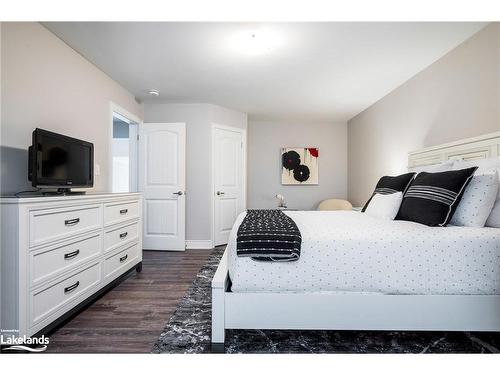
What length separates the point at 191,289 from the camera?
8.23 ft

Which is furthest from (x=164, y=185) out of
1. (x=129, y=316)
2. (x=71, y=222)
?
(x=129, y=316)

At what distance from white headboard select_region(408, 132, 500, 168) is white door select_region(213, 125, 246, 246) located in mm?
2680

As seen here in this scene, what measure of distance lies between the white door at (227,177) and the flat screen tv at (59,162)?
212cm

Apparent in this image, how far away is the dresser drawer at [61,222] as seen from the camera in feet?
5.12

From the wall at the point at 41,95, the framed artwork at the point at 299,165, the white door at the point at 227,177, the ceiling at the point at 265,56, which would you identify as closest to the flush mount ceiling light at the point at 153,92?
the ceiling at the point at 265,56

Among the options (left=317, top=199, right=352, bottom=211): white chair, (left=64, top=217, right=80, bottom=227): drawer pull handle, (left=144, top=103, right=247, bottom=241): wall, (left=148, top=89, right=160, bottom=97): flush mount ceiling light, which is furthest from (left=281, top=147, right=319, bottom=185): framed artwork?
(left=64, top=217, right=80, bottom=227): drawer pull handle

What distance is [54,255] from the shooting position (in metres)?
A: 1.71

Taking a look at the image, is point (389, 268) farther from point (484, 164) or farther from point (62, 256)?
point (62, 256)

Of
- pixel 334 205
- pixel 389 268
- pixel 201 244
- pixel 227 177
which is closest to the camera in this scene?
pixel 389 268

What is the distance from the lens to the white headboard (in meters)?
2.05

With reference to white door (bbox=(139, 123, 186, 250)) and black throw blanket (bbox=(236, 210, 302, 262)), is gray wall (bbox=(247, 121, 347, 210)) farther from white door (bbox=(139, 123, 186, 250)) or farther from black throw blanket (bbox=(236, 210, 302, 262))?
black throw blanket (bbox=(236, 210, 302, 262))

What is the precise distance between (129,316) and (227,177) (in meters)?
2.87

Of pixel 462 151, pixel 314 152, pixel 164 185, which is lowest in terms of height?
pixel 164 185
